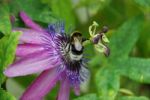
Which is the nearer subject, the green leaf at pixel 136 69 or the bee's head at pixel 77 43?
the bee's head at pixel 77 43

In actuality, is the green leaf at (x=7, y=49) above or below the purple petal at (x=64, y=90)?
above

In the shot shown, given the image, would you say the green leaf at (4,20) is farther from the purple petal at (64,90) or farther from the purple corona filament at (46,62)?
the purple petal at (64,90)

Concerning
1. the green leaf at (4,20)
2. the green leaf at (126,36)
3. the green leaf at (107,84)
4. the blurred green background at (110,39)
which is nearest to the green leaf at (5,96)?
the blurred green background at (110,39)

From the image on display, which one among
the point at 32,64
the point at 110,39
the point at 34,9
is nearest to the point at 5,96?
the point at 32,64

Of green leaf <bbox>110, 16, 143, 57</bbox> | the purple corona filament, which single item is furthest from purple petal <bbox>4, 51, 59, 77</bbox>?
green leaf <bbox>110, 16, 143, 57</bbox>

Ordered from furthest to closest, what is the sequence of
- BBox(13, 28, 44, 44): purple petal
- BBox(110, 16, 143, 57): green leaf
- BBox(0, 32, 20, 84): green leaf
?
BBox(110, 16, 143, 57): green leaf, BBox(13, 28, 44, 44): purple petal, BBox(0, 32, 20, 84): green leaf

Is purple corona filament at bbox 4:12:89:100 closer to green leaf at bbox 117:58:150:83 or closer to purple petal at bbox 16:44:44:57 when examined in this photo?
purple petal at bbox 16:44:44:57

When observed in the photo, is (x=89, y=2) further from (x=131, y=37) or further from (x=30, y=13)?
(x=30, y=13)
